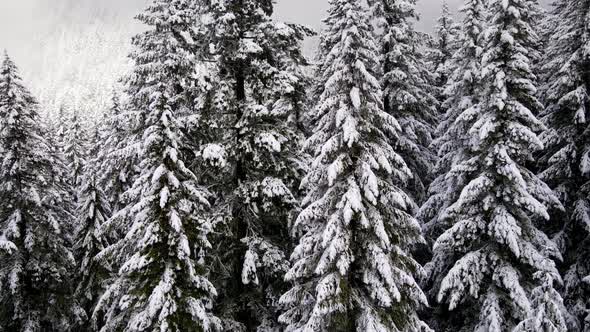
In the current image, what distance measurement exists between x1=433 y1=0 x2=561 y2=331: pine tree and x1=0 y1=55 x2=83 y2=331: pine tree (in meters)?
16.8

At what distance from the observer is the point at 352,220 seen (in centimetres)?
1265

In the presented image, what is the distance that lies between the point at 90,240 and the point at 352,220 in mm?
17185

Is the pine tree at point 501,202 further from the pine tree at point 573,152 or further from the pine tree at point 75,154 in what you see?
the pine tree at point 75,154

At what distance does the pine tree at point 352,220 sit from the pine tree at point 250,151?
1.73 meters

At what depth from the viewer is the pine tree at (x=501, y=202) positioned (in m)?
14.5

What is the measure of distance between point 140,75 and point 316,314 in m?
10.8

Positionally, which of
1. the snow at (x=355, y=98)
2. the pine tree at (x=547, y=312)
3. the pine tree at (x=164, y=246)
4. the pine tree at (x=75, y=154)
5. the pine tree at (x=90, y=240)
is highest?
the pine tree at (x=75, y=154)

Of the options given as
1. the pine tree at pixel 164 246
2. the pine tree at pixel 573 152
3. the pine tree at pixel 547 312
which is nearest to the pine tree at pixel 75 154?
the pine tree at pixel 164 246

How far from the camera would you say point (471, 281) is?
1472cm

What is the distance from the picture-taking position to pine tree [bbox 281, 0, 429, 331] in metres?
11.9

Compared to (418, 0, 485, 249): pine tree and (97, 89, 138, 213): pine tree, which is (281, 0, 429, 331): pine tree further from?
(97, 89, 138, 213): pine tree

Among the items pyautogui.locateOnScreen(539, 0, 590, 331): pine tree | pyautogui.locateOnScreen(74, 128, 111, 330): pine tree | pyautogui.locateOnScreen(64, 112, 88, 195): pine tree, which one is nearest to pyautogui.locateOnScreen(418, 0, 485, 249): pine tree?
pyautogui.locateOnScreen(539, 0, 590, 331): pine tree

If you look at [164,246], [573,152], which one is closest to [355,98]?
[164,246]

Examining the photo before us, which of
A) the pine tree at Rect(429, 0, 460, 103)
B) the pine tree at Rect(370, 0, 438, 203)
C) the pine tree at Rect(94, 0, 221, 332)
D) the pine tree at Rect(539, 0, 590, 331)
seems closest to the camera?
the pine tree at Rect(94, 0, 221, 332)
